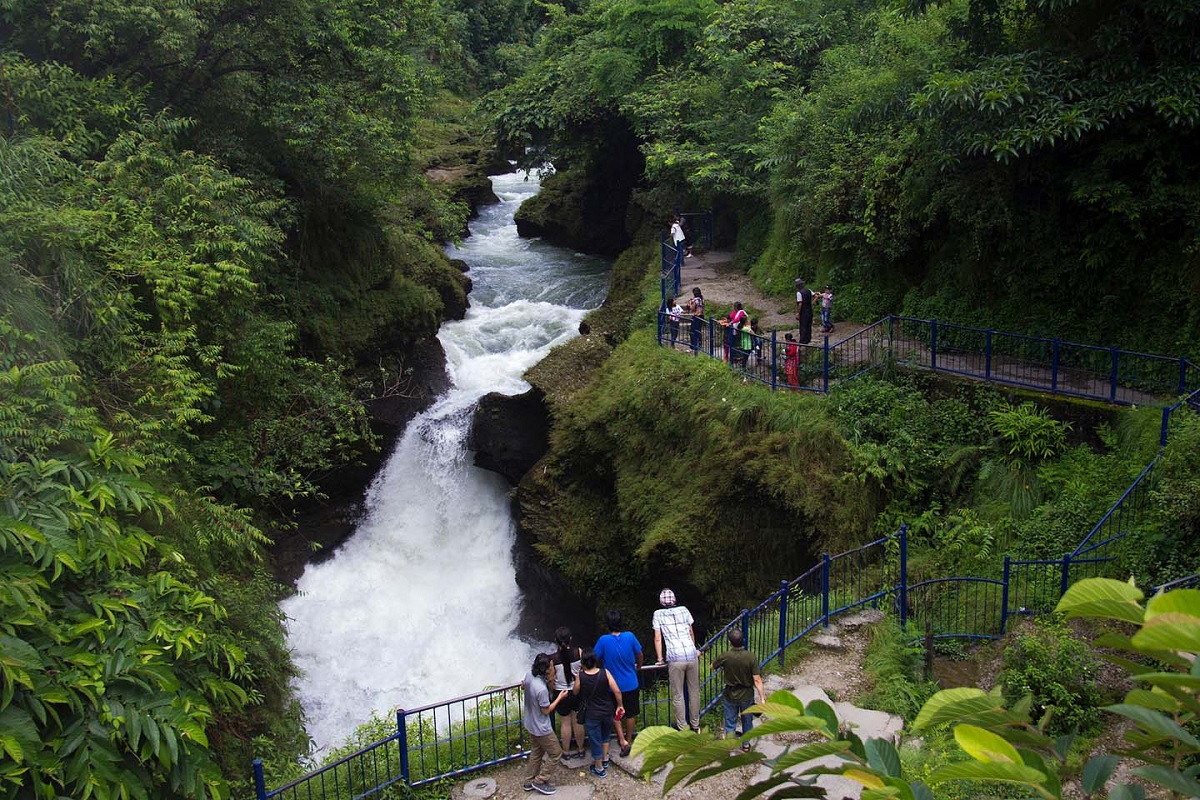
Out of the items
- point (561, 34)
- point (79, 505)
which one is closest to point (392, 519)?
point (79, 505)

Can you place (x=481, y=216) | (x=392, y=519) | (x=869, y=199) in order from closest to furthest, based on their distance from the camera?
(x=869, y=199), (x=392, y=519), (x=481, y=216)

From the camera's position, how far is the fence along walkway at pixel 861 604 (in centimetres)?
1009

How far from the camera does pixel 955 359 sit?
52.4 feet

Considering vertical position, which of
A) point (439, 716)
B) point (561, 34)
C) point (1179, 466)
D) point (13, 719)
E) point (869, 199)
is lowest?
point (439, 716)

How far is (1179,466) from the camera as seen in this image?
1134cm

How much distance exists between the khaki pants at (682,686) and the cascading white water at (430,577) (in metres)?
7.25

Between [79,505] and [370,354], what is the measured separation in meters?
12.8

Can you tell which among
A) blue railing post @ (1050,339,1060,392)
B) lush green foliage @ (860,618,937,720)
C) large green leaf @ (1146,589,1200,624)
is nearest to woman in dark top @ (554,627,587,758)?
lush green foliage @ (860,618,937,720)

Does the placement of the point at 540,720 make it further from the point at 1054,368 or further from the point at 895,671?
the point at 1054,368

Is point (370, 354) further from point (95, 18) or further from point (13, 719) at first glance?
point (13, 719)

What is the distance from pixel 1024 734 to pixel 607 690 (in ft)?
23.0

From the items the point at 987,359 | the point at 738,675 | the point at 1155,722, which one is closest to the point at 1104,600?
the point at 1155,722

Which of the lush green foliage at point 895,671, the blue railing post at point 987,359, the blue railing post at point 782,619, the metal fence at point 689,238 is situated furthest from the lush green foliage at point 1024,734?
the metal fence at point 689,238

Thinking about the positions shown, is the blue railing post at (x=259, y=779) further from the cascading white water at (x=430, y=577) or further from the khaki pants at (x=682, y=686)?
the cascading white water at (x=430, y=577)
